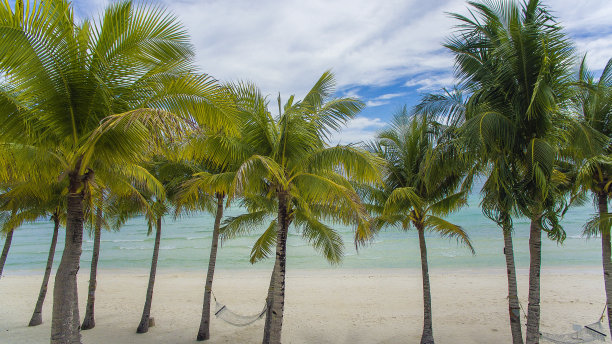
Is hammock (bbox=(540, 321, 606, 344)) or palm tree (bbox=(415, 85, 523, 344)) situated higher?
palm tree (bbox=(415, 85, 523, 344))

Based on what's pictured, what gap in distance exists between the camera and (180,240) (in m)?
43.9

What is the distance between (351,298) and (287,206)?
9.73 meters

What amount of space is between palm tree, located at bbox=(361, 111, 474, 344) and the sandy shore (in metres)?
2.73

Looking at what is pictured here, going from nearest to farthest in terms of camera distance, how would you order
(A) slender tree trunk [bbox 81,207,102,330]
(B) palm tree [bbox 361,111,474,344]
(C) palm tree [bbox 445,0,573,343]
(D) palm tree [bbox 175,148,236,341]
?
(C) palm tree [bbox 445,0,573,343]
(D) palm tree [bbox 175,148,236,341]
(B) palm tree [bbox 361,111,474,344]
(A) slender tree trunk [bbox 81,207,102,330]

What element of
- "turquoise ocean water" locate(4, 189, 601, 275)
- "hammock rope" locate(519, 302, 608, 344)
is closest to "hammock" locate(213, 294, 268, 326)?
"hammock rope" locate(519, 302, 608, 344)

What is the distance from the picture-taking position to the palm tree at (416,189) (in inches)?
377

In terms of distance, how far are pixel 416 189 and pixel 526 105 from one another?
352cm

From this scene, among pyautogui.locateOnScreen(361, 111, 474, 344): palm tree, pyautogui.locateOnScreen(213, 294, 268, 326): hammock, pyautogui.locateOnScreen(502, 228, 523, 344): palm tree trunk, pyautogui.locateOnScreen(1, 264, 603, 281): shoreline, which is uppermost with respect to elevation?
pyautogui.locateOnScreen(361, 111, 474, 344): palm tree

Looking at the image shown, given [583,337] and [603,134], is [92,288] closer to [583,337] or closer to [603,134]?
[583,337]

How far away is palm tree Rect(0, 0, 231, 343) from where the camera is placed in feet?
15.7

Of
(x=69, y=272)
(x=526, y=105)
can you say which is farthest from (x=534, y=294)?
(x=69, y=272)

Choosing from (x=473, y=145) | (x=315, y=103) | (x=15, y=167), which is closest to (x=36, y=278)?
(x=15, y=167)

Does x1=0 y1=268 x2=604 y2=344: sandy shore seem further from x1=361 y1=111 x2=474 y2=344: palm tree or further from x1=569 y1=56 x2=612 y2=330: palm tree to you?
x1=569 y1=56 x2=612 y2=330: palm tree

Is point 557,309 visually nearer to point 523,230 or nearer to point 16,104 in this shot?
point 16,104
